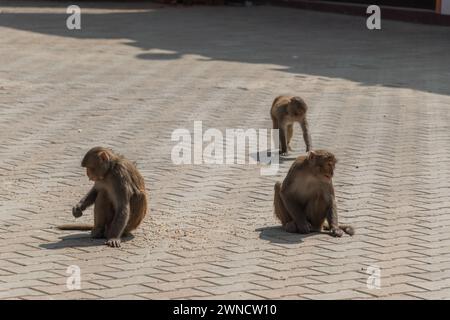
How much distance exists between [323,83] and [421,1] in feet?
29.7

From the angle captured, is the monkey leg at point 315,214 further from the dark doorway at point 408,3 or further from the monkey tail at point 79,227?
the dark doorway at point 408,3

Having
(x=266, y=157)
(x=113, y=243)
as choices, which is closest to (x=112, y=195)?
(x=113, y=243)

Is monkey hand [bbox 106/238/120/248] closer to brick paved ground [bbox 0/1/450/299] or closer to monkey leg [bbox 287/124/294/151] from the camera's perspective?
brick paved ground [bbox 0/1/450/299]

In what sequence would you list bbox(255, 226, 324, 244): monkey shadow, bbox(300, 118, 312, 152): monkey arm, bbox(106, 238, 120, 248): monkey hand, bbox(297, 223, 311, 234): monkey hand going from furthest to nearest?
1. bbox(300, 118, 312, 152): monkey arm
2. bbox(297, 223, 311, 234): monkey hand
3. bbox(255, 226, 324, 244): monkey shadow
4. bbox(106, 238, 120, 248): monkey hand

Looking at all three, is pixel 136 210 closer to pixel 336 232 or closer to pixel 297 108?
pixel 336 232

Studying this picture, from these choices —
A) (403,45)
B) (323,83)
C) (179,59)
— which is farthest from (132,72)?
(403,45)

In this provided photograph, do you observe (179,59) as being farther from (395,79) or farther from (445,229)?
(445,229)

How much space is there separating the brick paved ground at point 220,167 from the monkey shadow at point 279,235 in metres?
0.03

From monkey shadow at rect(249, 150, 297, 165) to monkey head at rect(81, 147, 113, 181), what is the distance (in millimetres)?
3966

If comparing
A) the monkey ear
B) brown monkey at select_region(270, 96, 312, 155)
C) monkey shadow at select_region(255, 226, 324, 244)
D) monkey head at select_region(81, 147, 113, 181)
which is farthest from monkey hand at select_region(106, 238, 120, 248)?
brown monkey at select_region(270, 96, 312, 155)

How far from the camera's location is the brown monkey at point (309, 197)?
30.8 feet

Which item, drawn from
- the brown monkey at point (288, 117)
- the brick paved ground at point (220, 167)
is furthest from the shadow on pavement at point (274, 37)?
the brown monkey at point (288, 117)

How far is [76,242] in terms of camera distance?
9375 mm

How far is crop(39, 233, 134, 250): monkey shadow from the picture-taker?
30.4 feet
